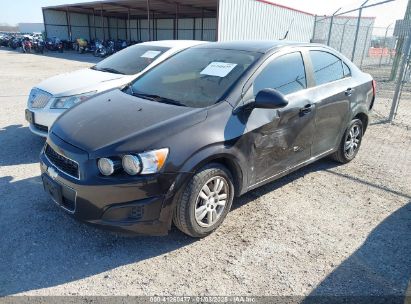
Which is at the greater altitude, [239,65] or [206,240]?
[239,65]

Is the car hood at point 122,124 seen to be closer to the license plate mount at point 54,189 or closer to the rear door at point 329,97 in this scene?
the license plate mount at point 54,189

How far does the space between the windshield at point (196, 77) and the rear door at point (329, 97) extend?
0.98m

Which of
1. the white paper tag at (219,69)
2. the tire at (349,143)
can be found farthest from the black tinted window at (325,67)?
the white paper tag at (219,69)

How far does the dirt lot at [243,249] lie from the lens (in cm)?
256

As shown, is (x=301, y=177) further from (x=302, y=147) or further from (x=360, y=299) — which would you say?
(x=360, y=299)

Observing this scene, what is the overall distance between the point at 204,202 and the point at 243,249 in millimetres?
547

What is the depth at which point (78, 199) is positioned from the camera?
2662 millimetres

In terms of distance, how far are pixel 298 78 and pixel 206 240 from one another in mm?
2057

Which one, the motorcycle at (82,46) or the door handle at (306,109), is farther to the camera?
the motorcycle at (82,46)

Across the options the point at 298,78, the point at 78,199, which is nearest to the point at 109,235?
the point at 78,199

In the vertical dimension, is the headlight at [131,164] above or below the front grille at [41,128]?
above

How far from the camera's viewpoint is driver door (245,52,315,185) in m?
3.25

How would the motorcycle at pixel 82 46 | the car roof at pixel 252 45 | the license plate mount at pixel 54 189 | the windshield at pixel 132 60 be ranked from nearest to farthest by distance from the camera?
the license plate mount at pixel 54 189
the car roof at pixel 252 45
the windshield at pixel 132 60
the motorcycle at pixel 82 46

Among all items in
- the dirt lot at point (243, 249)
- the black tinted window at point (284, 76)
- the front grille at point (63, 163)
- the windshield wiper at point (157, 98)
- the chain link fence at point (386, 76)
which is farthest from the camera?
the chain link fence at point (386, 76)
